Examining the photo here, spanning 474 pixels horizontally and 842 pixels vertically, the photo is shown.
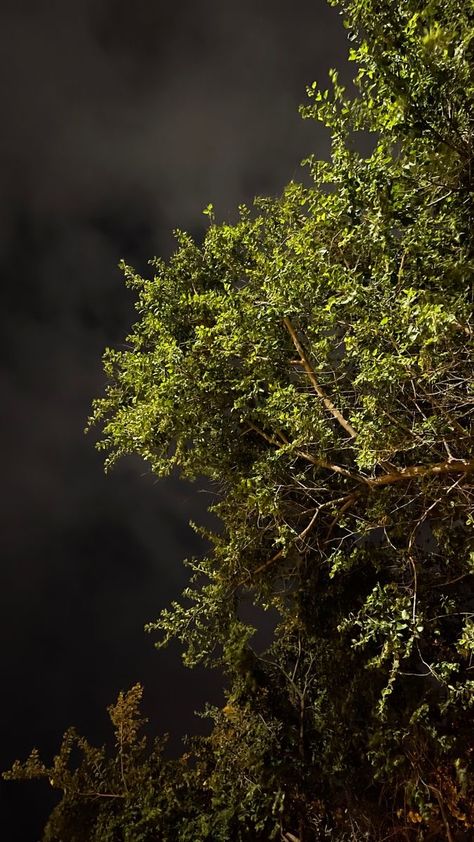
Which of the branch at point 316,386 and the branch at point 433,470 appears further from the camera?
the branch at point 316,386

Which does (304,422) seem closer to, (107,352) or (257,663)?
(107,352)

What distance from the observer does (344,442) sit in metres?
7.59

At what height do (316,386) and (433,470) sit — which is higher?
(316,386)

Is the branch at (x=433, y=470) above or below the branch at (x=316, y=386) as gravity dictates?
below

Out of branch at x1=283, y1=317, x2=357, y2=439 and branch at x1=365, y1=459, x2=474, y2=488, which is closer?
branch at x1=365, y1=459, x2=474, y2=488

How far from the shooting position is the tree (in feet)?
18.7

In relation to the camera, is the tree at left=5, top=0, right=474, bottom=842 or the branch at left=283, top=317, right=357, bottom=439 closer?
the tree at left=5, top=0, right=474, bottom=842

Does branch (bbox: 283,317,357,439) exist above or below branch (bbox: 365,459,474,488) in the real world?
above

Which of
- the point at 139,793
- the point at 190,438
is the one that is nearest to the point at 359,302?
the point at 190,438

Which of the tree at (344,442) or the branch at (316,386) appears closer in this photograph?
the tree at (344,442)

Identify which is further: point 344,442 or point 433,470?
point 344,442

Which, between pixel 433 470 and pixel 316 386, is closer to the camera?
pixel 433 470

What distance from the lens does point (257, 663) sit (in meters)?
11.0

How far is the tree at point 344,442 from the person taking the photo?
18.7 feet
